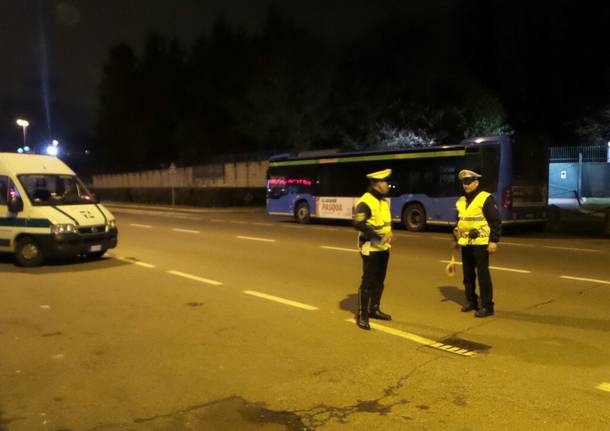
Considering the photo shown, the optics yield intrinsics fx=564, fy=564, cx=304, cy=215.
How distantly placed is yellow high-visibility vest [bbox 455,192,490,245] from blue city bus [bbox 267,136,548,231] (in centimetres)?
1011

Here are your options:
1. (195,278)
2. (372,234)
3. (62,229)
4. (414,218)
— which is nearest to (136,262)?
(62,229)

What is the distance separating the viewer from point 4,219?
11.5 m

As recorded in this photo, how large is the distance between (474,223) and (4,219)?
9.35 metres

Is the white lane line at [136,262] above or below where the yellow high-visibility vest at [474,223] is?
below

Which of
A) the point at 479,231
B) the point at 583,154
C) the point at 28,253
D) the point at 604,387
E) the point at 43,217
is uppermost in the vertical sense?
the point at 583,154

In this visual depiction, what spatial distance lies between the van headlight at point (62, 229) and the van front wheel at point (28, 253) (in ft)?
2.32

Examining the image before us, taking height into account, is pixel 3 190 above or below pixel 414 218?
above

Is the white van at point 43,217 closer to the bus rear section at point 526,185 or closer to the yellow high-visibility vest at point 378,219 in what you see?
the yellow high-visibility vest at point 378,219

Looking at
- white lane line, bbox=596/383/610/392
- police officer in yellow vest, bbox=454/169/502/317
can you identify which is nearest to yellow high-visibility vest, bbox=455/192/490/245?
police officer in yellow vest, bbox=454/169/502/317

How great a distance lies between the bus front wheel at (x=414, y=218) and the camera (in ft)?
61.1

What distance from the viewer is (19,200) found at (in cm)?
1116

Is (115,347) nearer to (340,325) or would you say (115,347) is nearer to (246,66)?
(340,325)

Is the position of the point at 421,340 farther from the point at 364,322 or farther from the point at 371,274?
the point at 371,274

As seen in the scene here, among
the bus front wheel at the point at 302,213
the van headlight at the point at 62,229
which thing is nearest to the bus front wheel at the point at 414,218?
the bus front wheel at the point at 302,213
